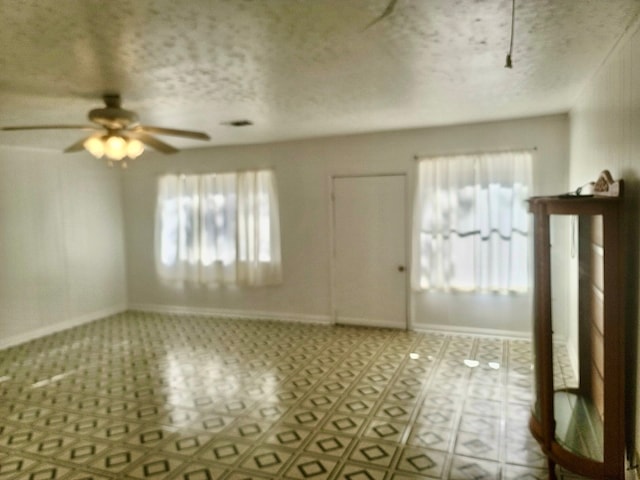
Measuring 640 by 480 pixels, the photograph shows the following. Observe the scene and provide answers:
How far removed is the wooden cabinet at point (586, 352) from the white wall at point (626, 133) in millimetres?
139

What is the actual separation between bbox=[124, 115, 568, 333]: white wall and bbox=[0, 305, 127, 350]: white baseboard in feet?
1.31

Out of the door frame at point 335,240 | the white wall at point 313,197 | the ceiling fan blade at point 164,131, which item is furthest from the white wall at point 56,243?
the door frame at point 335,240

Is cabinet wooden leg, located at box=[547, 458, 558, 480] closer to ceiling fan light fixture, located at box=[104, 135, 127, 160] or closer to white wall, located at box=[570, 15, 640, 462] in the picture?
white wall, located at box=[570, 15, 640, 462]

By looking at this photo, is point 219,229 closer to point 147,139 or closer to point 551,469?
point 147,139

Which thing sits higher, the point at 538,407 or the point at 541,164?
the point at 541,164

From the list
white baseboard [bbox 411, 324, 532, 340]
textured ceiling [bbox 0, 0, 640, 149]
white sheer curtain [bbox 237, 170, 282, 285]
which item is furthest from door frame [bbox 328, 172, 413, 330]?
textured ceiling [bbox 0, 0, 640, 149]

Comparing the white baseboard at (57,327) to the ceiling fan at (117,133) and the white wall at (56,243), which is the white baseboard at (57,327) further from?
the ceiling fan at (117,133)

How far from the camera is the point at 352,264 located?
5781 mm

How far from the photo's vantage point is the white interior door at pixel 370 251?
18.1 feet

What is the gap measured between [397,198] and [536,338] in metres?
3.16

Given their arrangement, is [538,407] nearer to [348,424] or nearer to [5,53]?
[348,424]

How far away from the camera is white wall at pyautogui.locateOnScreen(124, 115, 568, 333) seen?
16.2ft

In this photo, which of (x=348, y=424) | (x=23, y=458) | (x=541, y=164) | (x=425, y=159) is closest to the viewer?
(x=23, y=458)

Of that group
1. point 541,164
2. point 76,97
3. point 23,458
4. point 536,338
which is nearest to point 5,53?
point 76,97
